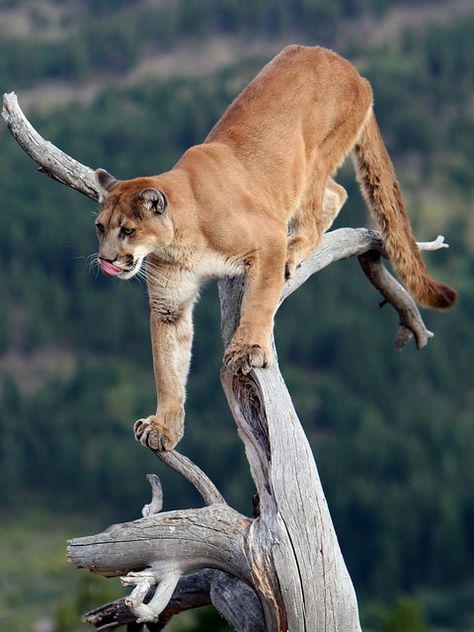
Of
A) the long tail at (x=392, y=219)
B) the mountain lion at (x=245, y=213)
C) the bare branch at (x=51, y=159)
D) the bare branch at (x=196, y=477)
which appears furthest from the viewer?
the long tail at (x=392, y=219)

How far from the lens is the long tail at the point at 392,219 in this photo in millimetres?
10758

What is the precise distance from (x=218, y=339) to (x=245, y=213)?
6225 cm

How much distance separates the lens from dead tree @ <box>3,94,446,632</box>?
8109 millimetres

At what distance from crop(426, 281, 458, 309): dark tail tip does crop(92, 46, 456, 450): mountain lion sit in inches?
0.9

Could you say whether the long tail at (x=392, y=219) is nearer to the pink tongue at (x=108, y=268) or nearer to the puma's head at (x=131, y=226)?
the puma's head at (x=131, y=226)

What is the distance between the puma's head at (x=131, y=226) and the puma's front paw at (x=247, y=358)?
814 millimetres

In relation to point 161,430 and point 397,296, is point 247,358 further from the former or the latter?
point 397,296

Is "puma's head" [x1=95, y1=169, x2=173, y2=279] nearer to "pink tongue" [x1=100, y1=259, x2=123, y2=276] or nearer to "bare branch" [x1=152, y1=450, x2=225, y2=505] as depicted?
"pink tongue" [x1=100, y1=259, x2=123, y2=276]

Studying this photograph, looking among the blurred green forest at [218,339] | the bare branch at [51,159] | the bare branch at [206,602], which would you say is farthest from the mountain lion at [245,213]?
the blurred green forest at [218,339]

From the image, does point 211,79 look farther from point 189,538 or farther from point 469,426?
point 189,538

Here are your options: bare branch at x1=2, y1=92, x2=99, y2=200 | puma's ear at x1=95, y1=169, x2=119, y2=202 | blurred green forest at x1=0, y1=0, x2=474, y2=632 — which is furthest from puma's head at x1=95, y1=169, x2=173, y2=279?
blurred green forest at x1=0, y1=0, x2=474, y2=632

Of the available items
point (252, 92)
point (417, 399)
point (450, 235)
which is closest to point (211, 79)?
point (450, 235)

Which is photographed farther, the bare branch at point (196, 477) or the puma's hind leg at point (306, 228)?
the puma's hind leg at point (306, 228)

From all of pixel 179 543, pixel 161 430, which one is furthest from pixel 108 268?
pixel 179 543
